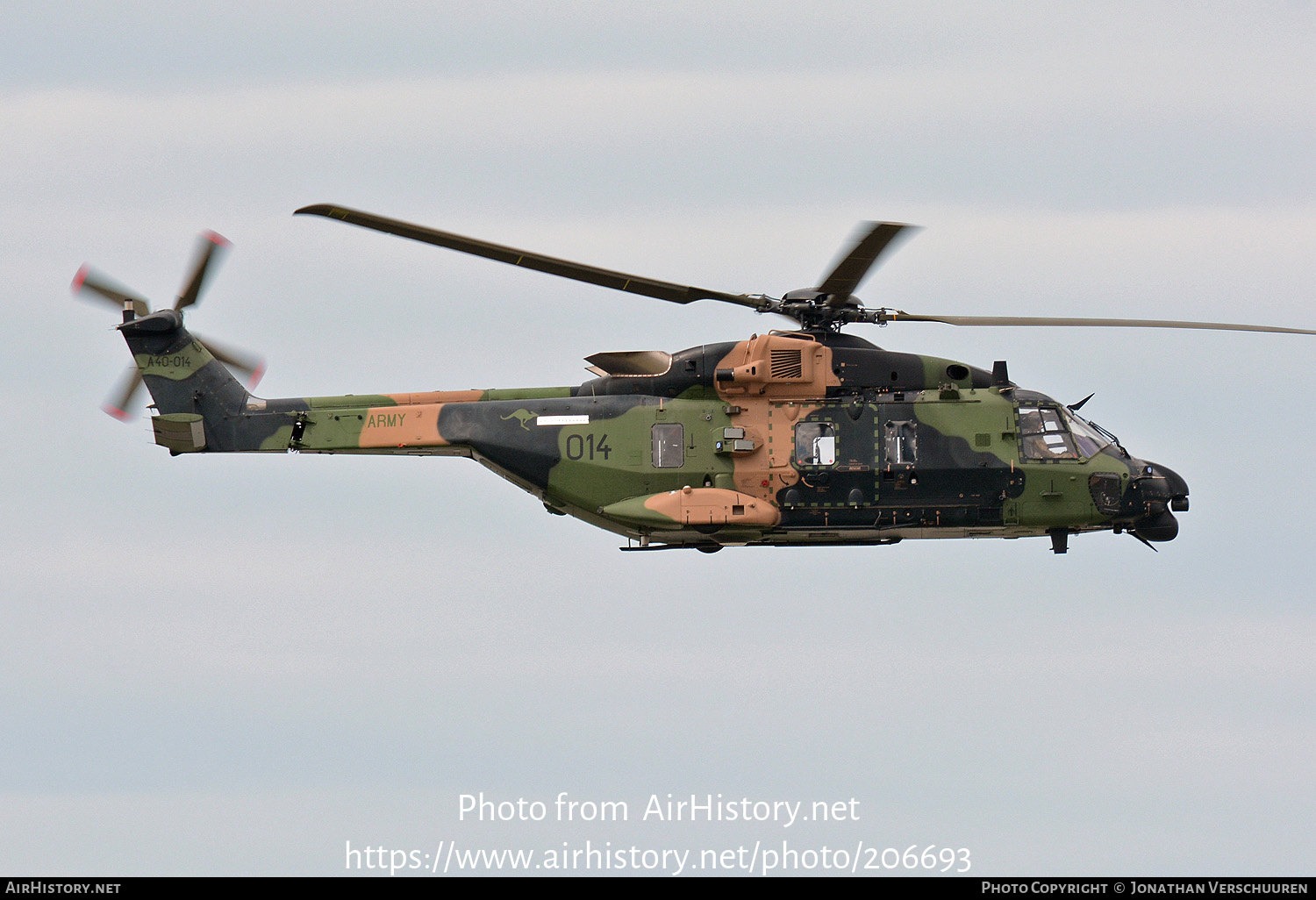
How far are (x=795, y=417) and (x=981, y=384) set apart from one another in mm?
4074

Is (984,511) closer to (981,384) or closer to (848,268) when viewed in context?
(981,384)

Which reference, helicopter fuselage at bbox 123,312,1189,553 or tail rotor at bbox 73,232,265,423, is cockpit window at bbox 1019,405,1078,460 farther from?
tail rotor at bbox 73,232,265,423

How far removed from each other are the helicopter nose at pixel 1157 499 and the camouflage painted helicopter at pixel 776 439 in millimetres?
41

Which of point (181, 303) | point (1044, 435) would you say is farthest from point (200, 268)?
point (1044, 435)

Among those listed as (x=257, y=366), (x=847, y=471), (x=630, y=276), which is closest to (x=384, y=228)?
(x=630, y=276)

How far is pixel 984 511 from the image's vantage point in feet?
120

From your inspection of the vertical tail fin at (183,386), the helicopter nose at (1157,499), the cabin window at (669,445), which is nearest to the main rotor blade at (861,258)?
the cabin window at (669,445)

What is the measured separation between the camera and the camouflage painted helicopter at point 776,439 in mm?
36250

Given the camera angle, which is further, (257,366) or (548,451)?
(257,366)

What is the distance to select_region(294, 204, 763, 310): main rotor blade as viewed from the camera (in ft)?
108

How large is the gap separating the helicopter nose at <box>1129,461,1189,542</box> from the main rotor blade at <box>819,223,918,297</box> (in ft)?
→ 24.1

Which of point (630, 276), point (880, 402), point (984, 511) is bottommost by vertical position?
point (984, 511)

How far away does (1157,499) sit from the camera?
3722cm

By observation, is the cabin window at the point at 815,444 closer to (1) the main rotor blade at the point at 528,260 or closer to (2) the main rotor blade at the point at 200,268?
(1) the main rotor blade at the point at 528,260
